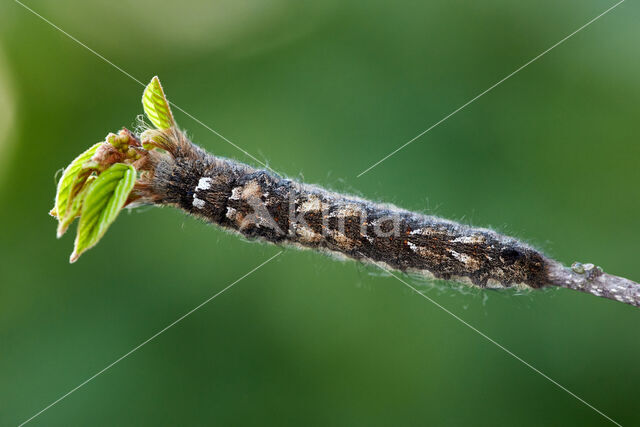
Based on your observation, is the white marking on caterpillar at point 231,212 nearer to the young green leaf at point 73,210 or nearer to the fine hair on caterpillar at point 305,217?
the fine hair on caterpillar at point 305,217

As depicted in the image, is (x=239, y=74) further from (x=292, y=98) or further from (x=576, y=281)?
(x=576, y=281)

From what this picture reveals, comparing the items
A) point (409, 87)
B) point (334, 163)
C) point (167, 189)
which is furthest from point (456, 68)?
point (167, 189)

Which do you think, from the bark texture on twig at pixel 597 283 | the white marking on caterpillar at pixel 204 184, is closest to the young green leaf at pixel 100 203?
the white marking on caterpillar at pixel 204 184

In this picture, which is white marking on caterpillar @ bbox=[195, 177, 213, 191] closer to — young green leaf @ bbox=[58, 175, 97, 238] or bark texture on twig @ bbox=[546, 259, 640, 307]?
young green leaf @ bbox=[58, 175, 97, 238]

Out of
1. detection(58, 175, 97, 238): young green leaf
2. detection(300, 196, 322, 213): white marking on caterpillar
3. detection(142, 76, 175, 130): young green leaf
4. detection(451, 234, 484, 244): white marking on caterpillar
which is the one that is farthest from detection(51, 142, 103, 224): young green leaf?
detection(451, 234, 484, 244): white marking on caterpillar

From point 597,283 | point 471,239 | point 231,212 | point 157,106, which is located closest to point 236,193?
point 231,212
